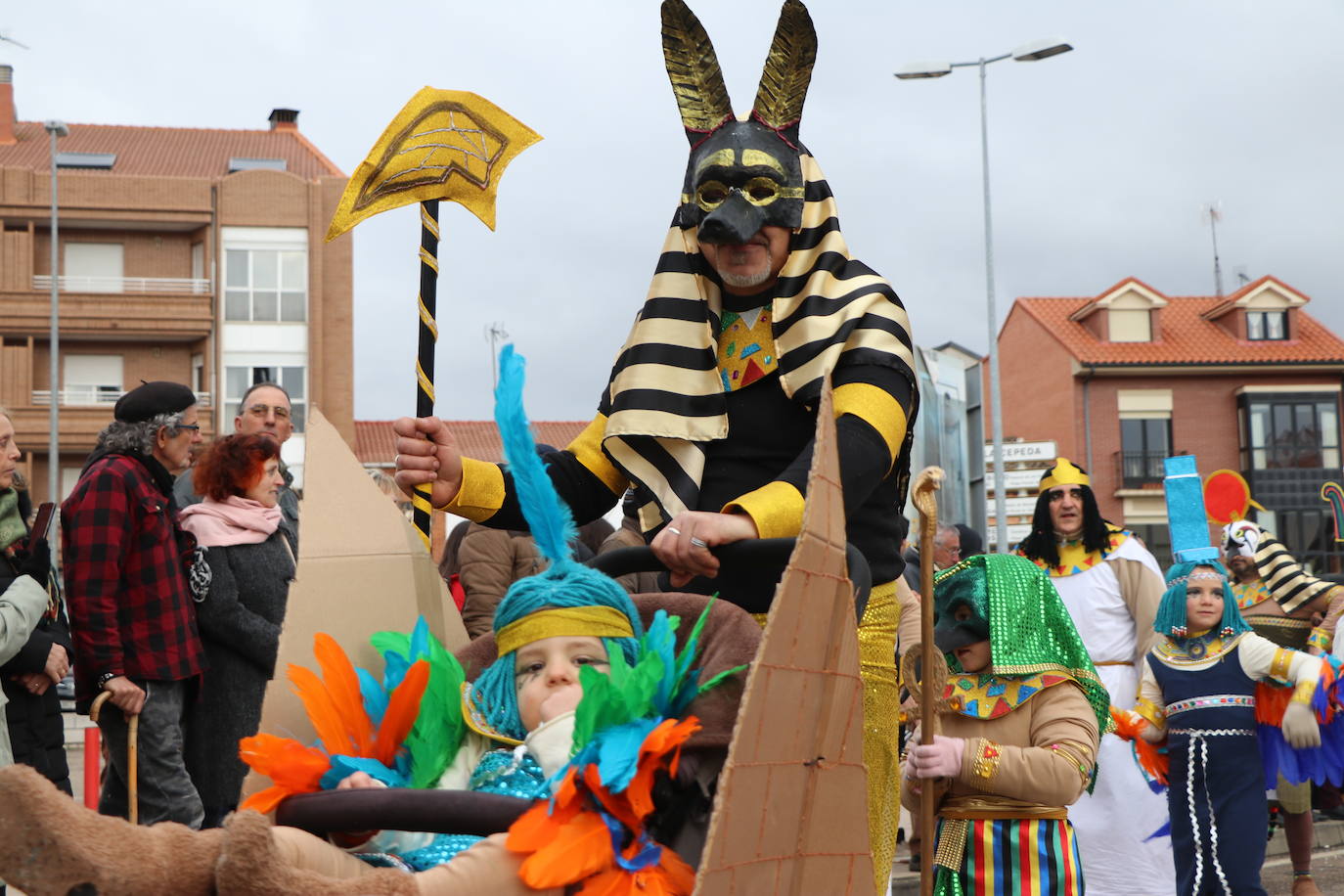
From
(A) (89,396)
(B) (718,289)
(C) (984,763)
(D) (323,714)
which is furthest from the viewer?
(A) (89,396)

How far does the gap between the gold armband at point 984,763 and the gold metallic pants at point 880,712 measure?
41.1 inches

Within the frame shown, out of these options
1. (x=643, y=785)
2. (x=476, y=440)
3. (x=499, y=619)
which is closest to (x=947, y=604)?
(x=499, y=619)

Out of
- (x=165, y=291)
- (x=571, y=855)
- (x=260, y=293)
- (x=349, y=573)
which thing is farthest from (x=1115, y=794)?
(x=165, y=291)

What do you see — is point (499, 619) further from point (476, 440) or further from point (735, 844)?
point (476, 440)

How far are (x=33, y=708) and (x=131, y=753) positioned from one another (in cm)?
40

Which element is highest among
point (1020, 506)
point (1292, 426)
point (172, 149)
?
point (172, 149)

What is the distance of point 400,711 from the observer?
274 centimetres

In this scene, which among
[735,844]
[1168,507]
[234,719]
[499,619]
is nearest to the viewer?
[735,844]

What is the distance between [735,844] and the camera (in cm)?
216

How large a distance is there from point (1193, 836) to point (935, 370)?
886 centimetres

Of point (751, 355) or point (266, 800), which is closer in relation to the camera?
point (266, 800)

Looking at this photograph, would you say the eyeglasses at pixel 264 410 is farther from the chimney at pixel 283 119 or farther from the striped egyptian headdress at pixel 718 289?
the chimney at pixel 283 119

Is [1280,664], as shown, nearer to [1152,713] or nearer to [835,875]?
[1152,713]

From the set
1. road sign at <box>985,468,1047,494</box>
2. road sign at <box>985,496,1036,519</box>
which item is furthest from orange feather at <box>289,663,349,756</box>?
road sign at <box>985,468,1047,494</box>
